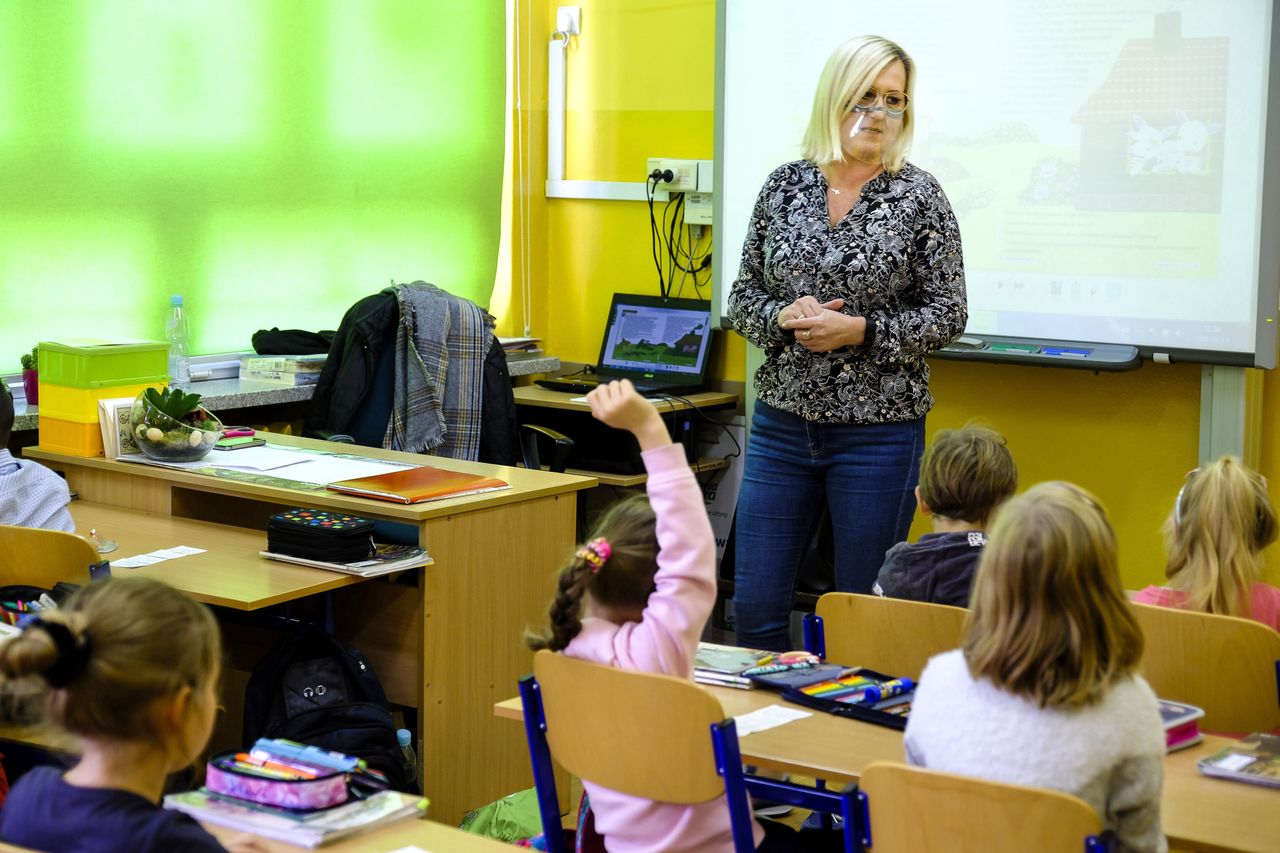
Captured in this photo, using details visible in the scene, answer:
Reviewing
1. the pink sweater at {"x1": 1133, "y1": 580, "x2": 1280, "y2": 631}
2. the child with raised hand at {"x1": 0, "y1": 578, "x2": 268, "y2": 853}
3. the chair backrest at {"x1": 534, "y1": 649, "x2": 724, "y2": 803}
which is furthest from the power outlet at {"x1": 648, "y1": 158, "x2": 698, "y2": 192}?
the child with raised hand at {"x1": 0, "y1": 578, "x2": 268, "y2": 853}

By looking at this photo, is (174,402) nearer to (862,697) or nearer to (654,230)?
(862,697)

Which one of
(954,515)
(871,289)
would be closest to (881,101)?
(871,289)

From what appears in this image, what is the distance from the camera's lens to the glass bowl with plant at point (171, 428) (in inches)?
136

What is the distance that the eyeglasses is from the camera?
10.1 ft

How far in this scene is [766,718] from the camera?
213 cm

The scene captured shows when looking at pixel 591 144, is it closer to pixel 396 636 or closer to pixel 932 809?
pixel 396 636

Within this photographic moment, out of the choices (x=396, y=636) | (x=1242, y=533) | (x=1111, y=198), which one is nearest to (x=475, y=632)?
(x=396, y=636)

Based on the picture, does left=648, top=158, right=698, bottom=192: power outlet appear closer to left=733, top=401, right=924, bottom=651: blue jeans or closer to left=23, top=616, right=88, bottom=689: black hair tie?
left=733, top=401, right=924, bottom=651: blue jeans

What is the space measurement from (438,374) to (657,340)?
1024 mm

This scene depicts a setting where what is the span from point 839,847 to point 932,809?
619 millimetres

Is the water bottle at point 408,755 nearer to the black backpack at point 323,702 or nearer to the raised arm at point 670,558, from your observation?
the black backpack at point 323,702

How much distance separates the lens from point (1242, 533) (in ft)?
7.90

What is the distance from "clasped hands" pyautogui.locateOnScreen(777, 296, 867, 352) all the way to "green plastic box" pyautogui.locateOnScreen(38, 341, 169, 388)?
1.65 m

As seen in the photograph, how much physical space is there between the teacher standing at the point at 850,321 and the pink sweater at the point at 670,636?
1.05 m
